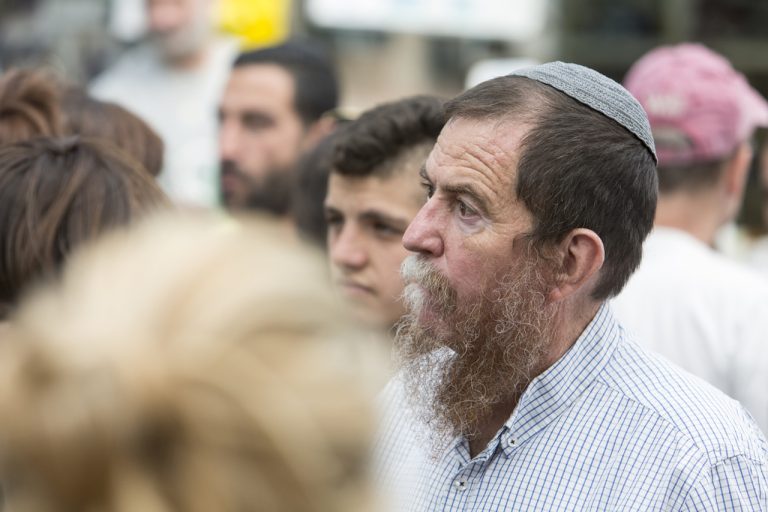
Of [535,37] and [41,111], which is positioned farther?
[535,37]

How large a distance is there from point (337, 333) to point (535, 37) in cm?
853

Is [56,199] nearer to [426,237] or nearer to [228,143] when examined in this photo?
[426,237]

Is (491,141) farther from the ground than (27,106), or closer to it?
farther from the ground

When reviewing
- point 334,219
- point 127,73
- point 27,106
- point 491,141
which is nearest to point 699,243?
point 334,219

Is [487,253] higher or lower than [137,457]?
lower

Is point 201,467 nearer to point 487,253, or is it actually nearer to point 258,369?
point 258,369

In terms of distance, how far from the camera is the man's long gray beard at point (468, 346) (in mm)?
2465

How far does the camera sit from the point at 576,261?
99.2 inches

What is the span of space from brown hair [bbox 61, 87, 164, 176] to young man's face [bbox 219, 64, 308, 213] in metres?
1.66

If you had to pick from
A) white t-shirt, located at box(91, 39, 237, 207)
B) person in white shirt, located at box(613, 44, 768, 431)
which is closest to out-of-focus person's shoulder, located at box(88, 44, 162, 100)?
white t-shirt, located at box(91, 39, 237, 207)

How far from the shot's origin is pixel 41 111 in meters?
3.72

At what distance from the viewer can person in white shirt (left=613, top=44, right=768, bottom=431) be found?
11.6 ft

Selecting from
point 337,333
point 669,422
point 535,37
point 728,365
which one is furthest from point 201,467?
point 535,37

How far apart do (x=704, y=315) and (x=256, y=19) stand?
5.90 m
